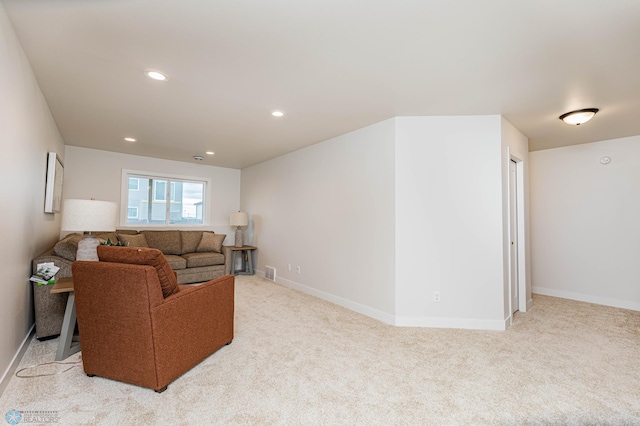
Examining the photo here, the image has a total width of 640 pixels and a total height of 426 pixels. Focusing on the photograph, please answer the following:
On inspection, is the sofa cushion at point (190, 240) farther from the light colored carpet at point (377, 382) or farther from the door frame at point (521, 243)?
the door frame at point (521, 243)

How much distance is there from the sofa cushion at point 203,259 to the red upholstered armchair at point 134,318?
114 inches

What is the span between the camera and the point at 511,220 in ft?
11.7

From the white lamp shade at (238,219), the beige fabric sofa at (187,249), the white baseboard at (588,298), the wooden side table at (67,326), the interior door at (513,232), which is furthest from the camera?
the white lamp shade at (238,219)

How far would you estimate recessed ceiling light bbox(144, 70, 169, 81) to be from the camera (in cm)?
235

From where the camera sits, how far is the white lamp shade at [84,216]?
2.35m

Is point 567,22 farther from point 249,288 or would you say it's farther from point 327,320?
point 249,288

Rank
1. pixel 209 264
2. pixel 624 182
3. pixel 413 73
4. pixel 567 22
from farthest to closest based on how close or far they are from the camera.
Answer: pixel 209 264 → pixel 624 182 → pixel 413 73 → pixel 567 22

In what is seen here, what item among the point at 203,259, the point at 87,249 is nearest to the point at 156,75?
the point at 87,249

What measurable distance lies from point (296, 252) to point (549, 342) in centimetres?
334

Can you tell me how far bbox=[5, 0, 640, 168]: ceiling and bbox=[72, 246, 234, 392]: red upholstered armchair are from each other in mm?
1419

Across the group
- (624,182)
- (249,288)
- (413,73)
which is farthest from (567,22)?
(249,288)

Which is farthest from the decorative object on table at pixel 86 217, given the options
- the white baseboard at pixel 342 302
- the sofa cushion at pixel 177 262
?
the white baseboard at pixel 342 302

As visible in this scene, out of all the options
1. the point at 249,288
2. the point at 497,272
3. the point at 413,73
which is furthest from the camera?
the point at 249,288

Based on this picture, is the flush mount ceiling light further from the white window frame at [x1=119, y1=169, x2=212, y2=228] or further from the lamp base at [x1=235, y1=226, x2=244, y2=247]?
the white window frame at [x1=119, y1=169, x2=212, y2=228]
